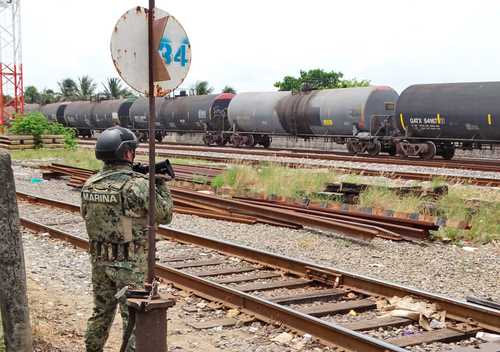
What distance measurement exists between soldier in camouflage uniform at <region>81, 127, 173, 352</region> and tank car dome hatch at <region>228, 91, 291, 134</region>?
26.0 meters

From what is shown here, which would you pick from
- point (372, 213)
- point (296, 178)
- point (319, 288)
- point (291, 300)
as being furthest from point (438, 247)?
point (296, 178)

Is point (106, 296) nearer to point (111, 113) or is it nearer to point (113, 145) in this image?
point (113, 145)

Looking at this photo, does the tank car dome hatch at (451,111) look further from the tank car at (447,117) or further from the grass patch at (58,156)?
the grass patch at (58,156)

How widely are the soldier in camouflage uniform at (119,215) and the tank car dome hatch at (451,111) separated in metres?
18.7

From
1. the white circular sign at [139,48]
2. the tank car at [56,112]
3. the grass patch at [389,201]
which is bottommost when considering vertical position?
the grass patch at [389,201]

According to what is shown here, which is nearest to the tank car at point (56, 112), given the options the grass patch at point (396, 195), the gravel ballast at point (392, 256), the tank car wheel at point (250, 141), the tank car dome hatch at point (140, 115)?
the tank car dome hatch at point (140, 115)

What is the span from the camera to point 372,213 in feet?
33.8

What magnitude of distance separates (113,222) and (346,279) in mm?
3388

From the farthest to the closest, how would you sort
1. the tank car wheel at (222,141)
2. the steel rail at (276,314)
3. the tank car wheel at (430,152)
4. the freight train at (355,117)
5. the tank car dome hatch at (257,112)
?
the tank car wheel at (222,141), the tank car dome hatch at (257,112), the tank car wheel at (430,152), the freight train at (355,117), the steel rail at (276,314)

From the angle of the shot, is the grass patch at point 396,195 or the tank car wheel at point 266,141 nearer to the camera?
the grass patch at point 396,195

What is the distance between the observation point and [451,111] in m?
21.6

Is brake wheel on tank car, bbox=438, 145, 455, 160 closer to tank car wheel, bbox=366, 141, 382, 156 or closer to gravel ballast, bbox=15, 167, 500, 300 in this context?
tank car wheel, bbox=366, 141, 382, 156

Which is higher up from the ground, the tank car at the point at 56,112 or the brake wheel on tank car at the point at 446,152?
the tank car at the point at 56,112

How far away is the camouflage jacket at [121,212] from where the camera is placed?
3803mm
